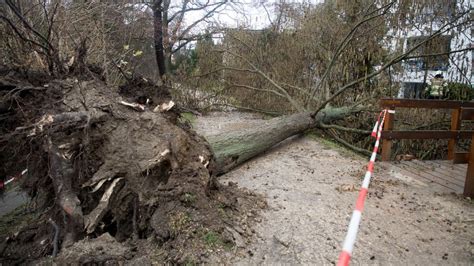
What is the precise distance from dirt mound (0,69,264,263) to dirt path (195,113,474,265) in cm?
41

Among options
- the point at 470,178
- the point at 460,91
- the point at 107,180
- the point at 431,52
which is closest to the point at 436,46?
the point at 431,52

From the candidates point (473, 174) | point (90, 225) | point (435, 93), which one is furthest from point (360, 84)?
point (90, 225)

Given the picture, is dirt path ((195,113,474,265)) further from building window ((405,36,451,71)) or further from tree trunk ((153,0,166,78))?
tree trunk ((153,0,166,78))

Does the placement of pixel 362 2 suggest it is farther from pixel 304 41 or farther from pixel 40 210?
pixel 40 210

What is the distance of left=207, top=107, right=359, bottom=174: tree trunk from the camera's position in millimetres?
4961

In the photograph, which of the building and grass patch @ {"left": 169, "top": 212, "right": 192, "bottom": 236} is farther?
the building

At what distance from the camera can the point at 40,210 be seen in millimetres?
3006

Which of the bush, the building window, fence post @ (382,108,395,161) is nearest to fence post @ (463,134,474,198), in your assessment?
fence post @ (382,108,395,161)

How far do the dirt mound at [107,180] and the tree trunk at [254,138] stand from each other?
147cm

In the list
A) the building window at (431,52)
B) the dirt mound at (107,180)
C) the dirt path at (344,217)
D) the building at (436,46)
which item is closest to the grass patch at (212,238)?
the dirt mound at (107,180)

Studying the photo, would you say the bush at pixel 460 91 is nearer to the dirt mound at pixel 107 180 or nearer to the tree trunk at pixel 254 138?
the tree trunk at pixel 254 138

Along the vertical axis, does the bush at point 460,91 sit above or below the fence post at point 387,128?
above

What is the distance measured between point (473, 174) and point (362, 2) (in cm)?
557

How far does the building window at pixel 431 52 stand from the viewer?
7125mm
